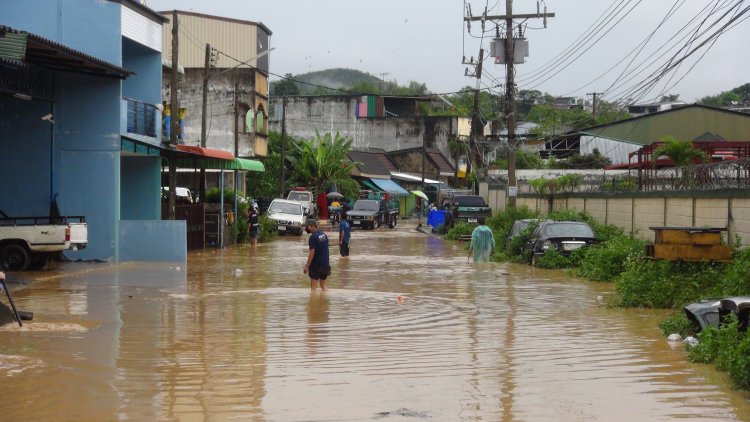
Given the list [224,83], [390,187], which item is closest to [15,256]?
[224,83]

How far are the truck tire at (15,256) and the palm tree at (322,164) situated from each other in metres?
43.4

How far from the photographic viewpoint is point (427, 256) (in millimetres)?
35312

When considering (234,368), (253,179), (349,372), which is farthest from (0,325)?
(253,179)

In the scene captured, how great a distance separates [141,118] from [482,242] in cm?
1145

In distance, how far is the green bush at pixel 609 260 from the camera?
938 inches

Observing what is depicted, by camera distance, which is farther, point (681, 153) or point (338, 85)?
point (338, 85)

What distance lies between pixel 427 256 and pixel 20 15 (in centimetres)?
1558

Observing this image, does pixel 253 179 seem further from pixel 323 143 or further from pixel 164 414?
pixel 164 414

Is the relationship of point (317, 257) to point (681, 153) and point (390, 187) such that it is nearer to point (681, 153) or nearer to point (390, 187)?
point (681, 153)

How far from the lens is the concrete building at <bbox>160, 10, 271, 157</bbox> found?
60.8 metres

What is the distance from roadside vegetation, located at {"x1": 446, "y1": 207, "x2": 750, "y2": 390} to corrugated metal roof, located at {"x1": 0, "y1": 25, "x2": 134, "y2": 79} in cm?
1215

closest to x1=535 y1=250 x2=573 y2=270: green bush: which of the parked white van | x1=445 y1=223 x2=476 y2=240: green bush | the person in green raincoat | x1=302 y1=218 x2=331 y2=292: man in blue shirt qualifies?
the person in green raincoat

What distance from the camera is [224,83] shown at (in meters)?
61.5

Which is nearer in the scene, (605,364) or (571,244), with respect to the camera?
(605,364)
